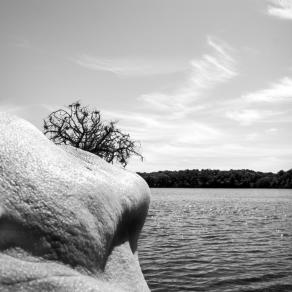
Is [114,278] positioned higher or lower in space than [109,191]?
lower

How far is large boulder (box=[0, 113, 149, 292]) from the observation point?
8.65 ft

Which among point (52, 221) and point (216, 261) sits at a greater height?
point (52, 221)

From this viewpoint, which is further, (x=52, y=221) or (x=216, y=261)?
(x=216, y=261)

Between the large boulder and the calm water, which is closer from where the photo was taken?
the large boulder

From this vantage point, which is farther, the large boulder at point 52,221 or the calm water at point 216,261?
the calm water at point 216,261

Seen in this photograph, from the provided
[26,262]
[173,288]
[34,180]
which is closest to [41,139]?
[34,180]

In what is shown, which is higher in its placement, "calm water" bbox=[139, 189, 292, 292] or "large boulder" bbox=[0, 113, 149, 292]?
"large boulder" bbox=[0, 113, 149, 292]

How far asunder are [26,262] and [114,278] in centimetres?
93

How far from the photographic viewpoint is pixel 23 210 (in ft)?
9.25

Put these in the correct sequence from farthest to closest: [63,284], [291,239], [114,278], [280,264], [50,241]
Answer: [291,239], [280,264], [114,278], [50,241], [63,284]

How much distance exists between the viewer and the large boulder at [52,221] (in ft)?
8.65

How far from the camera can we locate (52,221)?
2.85m

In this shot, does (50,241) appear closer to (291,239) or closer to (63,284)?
(63,284)

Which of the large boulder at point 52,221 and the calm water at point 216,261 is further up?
the large boulder at point 52,221
